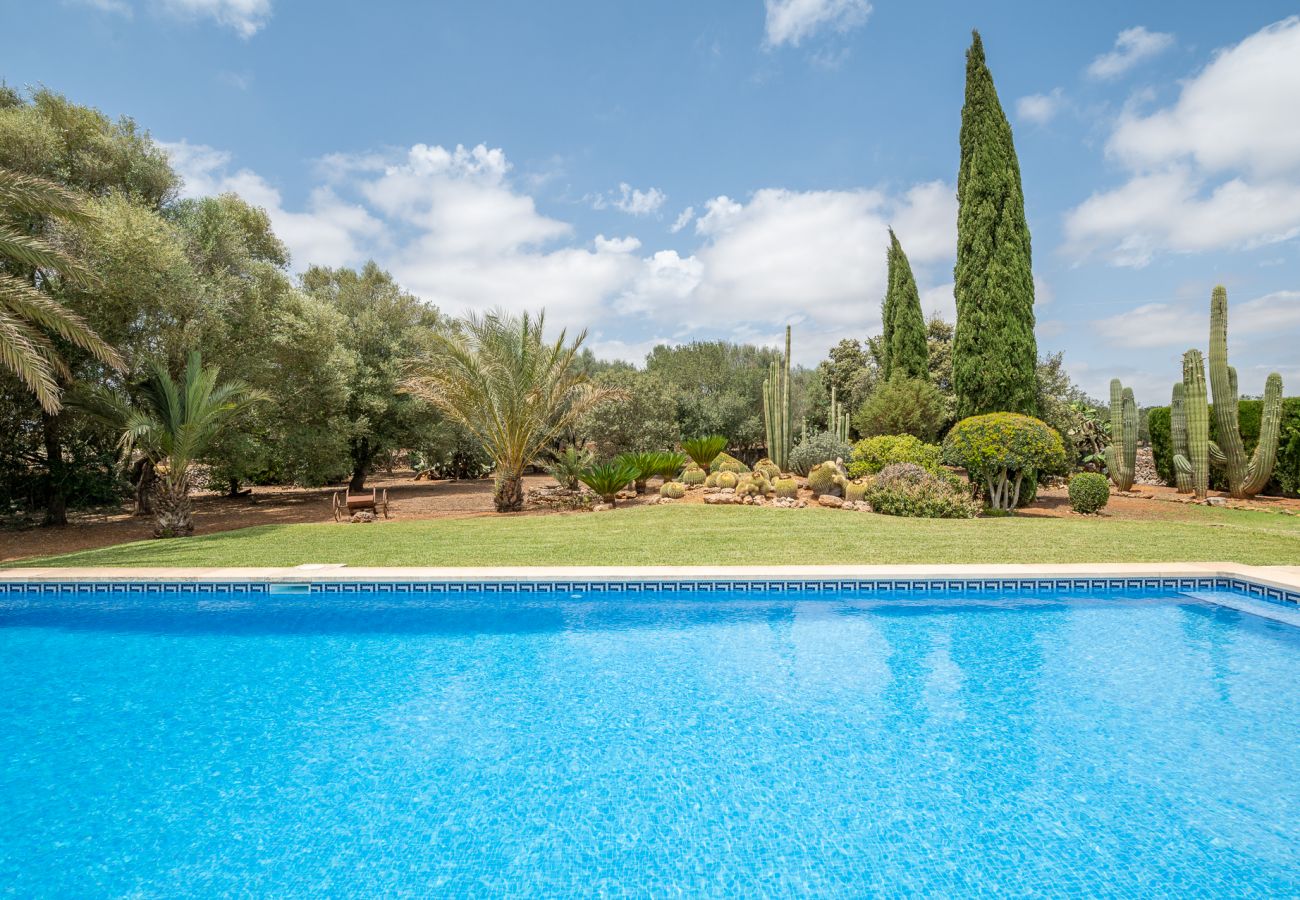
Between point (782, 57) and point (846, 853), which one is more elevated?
point (782, 57)

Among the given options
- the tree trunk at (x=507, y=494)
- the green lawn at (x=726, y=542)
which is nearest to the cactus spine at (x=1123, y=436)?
the green lawn at (x=726, y=542)

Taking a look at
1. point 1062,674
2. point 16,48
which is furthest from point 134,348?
point 1062,674

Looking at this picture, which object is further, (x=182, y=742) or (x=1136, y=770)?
(x=182, y=742)

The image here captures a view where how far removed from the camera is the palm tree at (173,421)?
11.7 metres

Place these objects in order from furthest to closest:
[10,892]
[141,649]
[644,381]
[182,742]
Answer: [644,381], [141,649], [182,742], [10,892]

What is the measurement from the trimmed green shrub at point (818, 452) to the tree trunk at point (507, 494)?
9.19 meters

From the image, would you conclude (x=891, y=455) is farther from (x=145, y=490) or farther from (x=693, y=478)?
(x=145, y=490)

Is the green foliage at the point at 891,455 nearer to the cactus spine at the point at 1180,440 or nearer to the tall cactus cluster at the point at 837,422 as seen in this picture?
the tall cactus cluster at the point at 837,422

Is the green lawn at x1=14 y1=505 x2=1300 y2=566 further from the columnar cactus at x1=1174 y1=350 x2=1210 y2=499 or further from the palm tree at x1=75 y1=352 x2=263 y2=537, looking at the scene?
the columnar cactus at x1=1174 y1=350 x2=1210 y2=499

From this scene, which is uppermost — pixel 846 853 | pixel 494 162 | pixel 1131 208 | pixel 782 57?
pixel 782 57

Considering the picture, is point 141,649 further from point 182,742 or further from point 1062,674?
point 1062,674

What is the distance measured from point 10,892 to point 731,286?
27259 millimetres

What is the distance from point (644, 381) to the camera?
2616cm

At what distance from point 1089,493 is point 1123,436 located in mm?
6924
